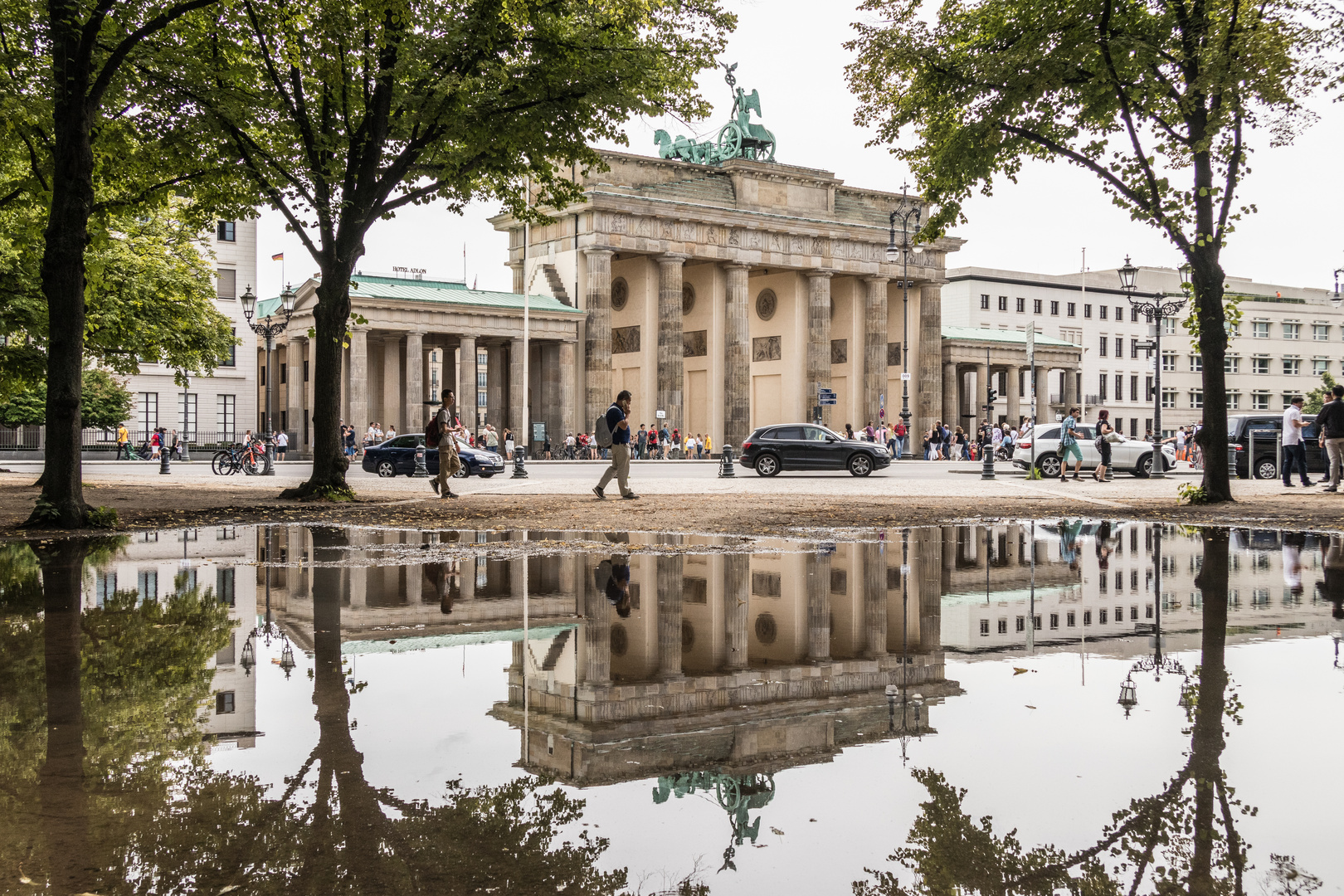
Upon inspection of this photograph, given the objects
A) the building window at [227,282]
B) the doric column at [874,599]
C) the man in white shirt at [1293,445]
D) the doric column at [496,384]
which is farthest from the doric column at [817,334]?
the doric column at [874,599]

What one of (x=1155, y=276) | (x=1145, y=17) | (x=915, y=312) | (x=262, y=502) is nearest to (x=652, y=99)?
(x=1145, y=17)

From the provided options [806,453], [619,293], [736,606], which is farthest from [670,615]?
[619,293]

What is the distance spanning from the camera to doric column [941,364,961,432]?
8238 centimetres

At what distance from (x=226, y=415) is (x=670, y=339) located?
25.6 meters

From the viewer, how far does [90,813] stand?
12.6 feet

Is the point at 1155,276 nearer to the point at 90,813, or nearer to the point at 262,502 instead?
the point at 262,502

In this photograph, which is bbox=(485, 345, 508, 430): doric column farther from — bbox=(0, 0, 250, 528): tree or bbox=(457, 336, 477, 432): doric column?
bbox=(0, 0, 250, 528): tree

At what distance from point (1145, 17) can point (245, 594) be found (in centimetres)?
1660

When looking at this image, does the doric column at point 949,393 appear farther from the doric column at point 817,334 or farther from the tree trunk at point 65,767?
the tree trunk at point 65,767

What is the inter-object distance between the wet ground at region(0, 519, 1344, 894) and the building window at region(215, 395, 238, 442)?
60473 millimetres

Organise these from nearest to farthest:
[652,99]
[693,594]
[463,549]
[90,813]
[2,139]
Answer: [90,813] → [693,594] → [463,549] → [2,139] → [652,99]

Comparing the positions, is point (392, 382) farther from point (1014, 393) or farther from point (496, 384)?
point (1014, 393)

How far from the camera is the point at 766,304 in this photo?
7662cm

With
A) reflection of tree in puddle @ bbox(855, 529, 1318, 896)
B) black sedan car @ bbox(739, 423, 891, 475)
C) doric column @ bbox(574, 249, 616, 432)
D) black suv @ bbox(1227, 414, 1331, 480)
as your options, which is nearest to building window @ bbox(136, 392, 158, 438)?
doric column @ bbox(574, 249, 616, 432)
